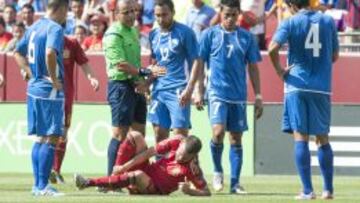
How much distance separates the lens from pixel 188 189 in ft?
53.3

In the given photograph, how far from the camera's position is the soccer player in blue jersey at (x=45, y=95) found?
16.1 metres

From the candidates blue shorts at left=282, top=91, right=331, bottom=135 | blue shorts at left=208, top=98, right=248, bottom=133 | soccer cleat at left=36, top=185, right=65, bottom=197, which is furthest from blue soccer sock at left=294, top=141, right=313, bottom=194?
soccer cleat at left=36, top=185, right=65, bottom=197

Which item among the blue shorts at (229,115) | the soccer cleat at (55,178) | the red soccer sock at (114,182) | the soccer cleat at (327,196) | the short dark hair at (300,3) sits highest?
the short dark hair at (300,3)

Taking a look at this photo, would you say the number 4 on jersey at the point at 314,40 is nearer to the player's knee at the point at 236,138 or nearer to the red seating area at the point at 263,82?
the player's knee at the point at 236,138

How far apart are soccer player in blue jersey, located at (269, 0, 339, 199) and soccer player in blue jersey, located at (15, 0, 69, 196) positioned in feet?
8.30

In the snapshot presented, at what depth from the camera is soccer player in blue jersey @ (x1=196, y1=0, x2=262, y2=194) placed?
58.9 feet

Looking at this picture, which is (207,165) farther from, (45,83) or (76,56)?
(45,83)

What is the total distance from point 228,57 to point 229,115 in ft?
2.48

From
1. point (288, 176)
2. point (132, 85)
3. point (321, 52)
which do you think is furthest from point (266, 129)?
point (321, 52)

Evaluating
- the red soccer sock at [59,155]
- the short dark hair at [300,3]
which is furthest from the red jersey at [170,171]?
the red soccer sock at [59,155]

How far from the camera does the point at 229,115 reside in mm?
18016

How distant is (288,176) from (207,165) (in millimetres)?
1389

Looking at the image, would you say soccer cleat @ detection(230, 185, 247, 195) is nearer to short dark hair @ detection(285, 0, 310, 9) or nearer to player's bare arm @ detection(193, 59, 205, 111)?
player's bare arm @ detection(193, 59, 205, 111)

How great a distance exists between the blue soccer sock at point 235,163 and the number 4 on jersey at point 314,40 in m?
2.54
